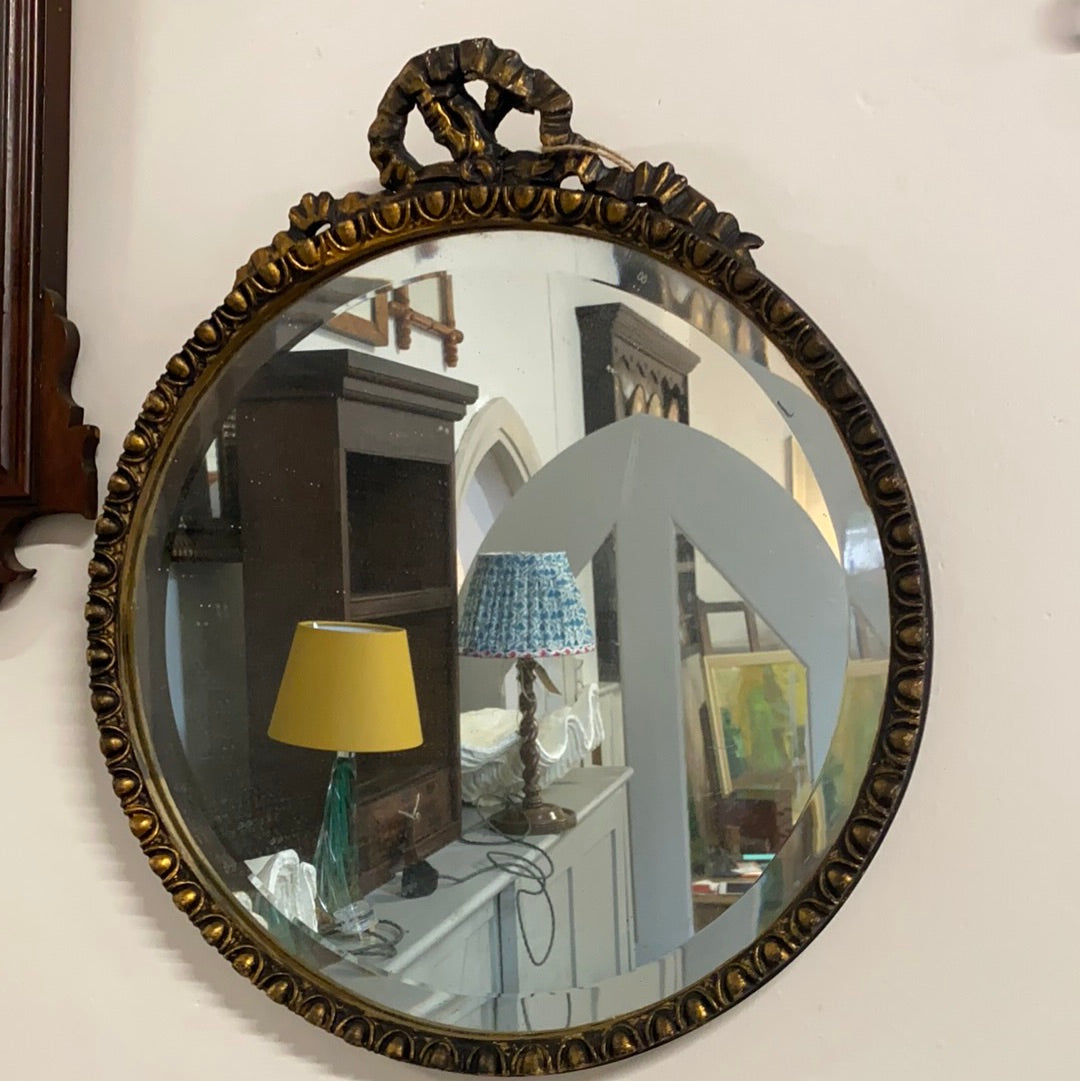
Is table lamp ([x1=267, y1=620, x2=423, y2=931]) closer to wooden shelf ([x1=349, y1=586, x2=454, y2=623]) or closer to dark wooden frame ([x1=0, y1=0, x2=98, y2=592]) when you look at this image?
wooden shelf ([x1=349, y1=586, x2=454, y2=623])

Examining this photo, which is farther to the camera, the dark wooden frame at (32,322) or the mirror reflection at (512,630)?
the dark wooden frame at (32,322)

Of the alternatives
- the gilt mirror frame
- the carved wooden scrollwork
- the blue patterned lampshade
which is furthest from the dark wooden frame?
the blue patterned lampshade

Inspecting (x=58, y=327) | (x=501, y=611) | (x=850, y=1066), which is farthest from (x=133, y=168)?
(x=850, y=1066)

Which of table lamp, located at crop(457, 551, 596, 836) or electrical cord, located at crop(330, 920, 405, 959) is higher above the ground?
table lamp, located at crop(457, 551, 596, 836)

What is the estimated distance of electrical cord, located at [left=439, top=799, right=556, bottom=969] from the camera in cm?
64

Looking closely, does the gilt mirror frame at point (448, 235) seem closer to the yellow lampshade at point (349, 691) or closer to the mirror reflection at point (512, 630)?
the mirror reflection at point (512, 630)

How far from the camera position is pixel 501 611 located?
→ 2.12 feet

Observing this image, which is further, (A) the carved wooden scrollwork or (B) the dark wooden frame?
(B) the dark wooden frame

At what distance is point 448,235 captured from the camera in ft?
2.19

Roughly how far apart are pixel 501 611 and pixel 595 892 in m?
0.17

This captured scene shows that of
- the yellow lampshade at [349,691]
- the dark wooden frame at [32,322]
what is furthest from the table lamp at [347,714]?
the dark wooden frame at [32,322]

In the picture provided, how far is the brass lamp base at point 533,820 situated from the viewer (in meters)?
0.63

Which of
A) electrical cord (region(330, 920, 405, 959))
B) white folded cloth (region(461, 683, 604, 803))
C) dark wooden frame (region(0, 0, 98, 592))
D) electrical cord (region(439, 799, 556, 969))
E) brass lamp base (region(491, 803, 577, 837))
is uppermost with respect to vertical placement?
dark wooden frame (region(0, 0, 98, 592))

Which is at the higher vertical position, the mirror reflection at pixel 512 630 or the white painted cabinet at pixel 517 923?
the mirror reflection at pixel 512 630
